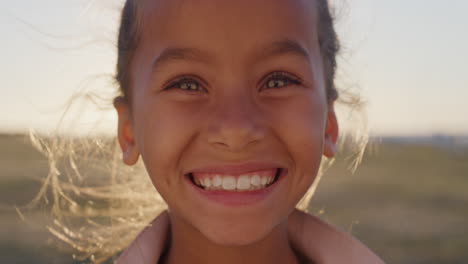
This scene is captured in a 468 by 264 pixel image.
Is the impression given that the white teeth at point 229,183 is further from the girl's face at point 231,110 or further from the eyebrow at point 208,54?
the eyebrow at point 208,54

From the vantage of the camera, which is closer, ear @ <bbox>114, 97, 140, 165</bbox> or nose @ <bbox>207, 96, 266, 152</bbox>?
nose @ <bbox>207, 96, 266, 152</bbox>

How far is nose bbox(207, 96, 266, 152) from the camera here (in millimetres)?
1848

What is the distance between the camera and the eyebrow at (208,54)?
1.93 m

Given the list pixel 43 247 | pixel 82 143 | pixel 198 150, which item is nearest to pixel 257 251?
pixel 198 150

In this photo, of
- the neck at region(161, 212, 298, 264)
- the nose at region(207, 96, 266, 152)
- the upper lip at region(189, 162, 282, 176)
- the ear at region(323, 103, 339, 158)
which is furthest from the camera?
the ear at region(323, 103, 339, 158)

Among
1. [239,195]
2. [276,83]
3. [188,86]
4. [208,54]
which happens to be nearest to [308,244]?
[239,195]

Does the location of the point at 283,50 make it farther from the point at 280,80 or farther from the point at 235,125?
the point at 235,125

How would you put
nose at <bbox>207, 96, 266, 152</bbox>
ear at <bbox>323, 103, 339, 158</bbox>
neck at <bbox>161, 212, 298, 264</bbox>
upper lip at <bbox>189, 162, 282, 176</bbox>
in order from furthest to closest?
ear at <bbox>323, 103, 339, 158</bbox> → neck at <bbox>161, 212, 298, 264</bbox> → upper lip at <bbox>189, 162, 282, 176</bbox> → nose at <bbox>207, 96, 266, 152</bbox>

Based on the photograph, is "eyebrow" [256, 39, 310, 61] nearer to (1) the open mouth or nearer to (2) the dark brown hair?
(2) the dark brown hair

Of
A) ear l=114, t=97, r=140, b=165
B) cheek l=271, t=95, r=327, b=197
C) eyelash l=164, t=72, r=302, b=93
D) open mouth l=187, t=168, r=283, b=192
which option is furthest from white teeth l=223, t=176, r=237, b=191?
ear l=114, t=97, r=140, b=165

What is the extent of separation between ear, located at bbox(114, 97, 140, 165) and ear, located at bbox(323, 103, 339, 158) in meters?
0.85

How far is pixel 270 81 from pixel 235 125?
0.96ft

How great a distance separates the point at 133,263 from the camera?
2297 millimetres

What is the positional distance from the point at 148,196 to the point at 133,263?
34.3 inches
